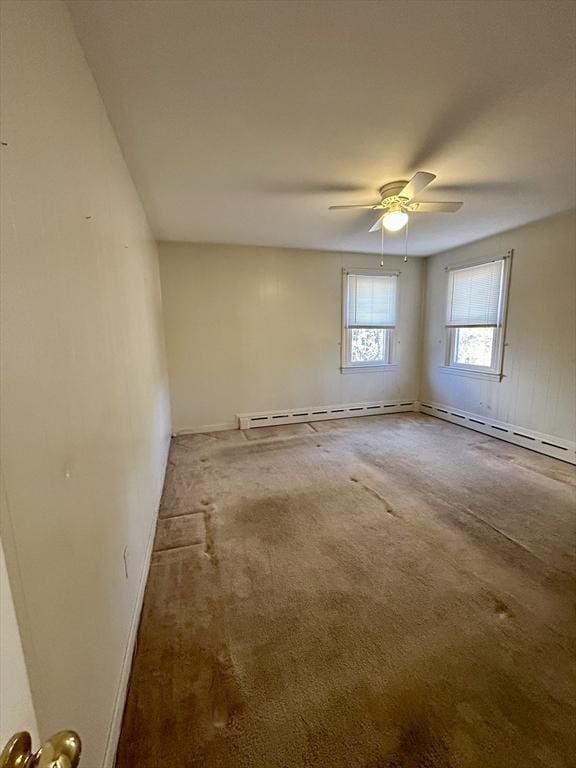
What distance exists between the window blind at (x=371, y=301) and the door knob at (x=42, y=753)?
15.9 feet

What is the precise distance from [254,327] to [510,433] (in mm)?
3500

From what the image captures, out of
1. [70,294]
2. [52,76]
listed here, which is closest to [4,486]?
[70,294]

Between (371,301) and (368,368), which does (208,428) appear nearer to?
(368,368)

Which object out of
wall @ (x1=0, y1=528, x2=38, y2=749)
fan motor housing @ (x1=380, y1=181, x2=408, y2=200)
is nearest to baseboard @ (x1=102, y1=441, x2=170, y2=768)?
wall @ (x1=0, y1=528, x2=38, y2=749)

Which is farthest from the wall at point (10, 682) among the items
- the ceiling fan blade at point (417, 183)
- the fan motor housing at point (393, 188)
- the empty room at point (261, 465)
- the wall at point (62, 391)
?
the fan motor housing at point (393, 188)

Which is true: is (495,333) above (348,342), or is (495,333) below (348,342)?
above

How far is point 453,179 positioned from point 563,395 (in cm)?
250

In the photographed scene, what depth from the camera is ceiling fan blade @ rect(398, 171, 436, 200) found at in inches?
79.4

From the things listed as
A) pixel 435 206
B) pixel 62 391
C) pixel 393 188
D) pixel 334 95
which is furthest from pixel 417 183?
pixel 62 391

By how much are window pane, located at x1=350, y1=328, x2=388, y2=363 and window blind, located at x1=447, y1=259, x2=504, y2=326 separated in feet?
3.30

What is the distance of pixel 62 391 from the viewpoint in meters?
0.87

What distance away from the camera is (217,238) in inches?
155

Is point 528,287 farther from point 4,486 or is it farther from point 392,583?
point 4,486

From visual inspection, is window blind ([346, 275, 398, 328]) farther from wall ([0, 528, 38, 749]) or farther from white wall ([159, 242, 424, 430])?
wall ([0, 528, 38, 749])
